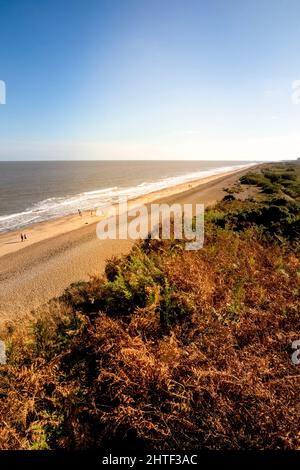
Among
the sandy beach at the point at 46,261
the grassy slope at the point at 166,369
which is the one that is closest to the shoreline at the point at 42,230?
the sandy beach at the point at 46,261

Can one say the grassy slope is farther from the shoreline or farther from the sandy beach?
the shoreline

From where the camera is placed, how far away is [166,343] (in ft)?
17.5

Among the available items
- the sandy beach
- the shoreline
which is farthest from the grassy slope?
the shoreline

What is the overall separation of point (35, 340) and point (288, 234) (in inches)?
452

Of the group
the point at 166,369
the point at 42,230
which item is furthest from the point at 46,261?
the point at 166,369

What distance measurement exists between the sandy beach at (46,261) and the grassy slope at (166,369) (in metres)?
3.58

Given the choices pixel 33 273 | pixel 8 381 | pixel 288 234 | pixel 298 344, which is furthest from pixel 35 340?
pixel 288 234

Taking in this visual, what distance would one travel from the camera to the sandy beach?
11961 mm

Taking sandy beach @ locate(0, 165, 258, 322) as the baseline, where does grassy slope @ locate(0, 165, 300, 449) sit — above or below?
above

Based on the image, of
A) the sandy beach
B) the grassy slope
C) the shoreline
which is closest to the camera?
the grassy slope

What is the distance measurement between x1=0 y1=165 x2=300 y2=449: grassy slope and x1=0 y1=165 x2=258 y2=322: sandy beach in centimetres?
358

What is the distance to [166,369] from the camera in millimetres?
4695

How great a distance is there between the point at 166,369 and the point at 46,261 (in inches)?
574

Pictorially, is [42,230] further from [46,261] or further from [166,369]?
[166,369]
